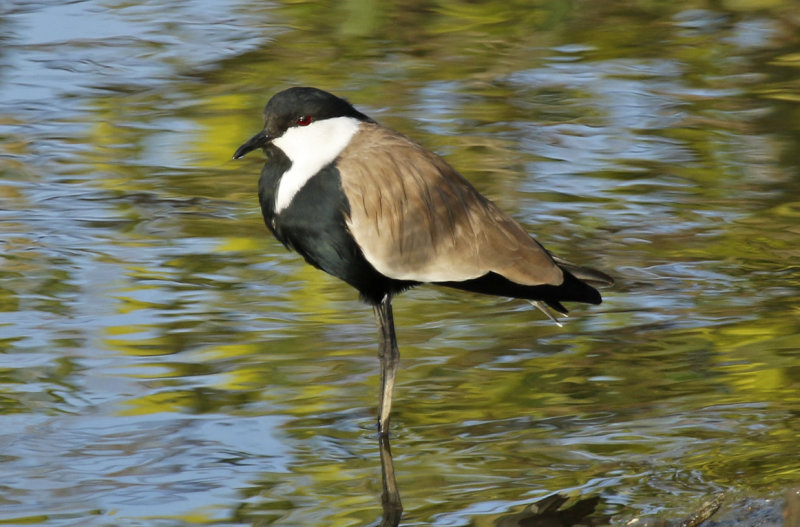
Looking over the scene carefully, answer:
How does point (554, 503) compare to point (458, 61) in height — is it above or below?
below

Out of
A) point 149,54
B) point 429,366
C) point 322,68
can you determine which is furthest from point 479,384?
point 149,54

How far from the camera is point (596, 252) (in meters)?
7.16

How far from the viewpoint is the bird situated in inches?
203

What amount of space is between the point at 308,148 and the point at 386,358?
885 millimetres

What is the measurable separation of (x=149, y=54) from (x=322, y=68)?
1442mm

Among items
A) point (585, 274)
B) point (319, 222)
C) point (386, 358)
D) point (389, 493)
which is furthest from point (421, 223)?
point (389, 493)

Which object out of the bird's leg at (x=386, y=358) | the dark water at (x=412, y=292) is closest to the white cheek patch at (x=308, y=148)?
the bird's leg at (x=386, y=358)

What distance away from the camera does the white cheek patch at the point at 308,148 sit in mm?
5191

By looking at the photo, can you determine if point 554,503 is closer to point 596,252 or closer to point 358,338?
point 358,338

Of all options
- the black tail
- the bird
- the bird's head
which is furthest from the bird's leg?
the bird's head

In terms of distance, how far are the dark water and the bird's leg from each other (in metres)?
0.11

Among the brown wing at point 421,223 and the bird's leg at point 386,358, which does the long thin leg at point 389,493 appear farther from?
the brown wing at point 421,223

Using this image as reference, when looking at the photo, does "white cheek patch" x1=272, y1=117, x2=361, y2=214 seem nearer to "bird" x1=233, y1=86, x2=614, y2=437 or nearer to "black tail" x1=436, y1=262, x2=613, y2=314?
"bird" x1=233, y1=86, x2=614, y2=437

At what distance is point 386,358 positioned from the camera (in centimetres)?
556
